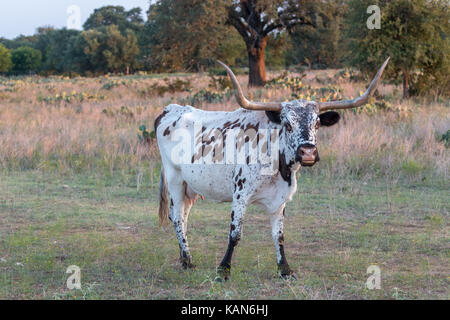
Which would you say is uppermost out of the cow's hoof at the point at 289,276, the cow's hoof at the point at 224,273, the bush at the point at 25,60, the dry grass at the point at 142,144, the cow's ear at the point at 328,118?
the bush at the point at 25,60

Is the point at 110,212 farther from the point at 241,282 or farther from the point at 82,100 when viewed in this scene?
the point at 82,100

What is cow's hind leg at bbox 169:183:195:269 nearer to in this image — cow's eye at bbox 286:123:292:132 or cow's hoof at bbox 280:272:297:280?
cow's hoof at bbox 280:272:297:280

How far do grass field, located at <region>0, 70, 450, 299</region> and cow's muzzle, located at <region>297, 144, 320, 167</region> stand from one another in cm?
117

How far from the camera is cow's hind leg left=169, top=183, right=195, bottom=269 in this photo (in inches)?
242

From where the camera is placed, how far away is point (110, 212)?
27.8ft

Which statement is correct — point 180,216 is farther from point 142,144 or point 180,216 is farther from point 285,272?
point 142,144

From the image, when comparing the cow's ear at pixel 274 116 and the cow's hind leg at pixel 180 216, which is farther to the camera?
the cow's hind leg at pixel 180 216

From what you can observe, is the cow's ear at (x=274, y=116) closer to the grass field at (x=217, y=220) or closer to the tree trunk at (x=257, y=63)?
the grass field at (x=217, y=220)

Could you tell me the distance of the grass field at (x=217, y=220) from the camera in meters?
5.48

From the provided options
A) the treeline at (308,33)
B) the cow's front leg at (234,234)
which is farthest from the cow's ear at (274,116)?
the treeline at (308,33)

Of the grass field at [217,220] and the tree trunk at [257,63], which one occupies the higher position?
the tree trunk at [257,63]

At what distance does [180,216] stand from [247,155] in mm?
1192

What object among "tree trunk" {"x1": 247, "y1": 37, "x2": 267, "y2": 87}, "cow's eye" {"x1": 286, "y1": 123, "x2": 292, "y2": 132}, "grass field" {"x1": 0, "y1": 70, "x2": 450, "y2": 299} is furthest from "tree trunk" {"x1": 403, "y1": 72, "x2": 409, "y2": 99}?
"cow's eye" {"x1": 286, "y1": 123, "x2": 292, "y2": 132}
